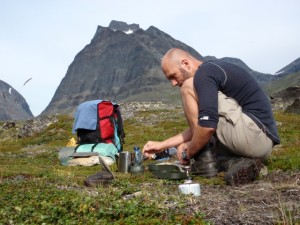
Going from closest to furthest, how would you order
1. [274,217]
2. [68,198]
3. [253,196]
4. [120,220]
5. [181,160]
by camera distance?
[274,217] < [120,220] < [253,196] < [68,198] < [181,160]

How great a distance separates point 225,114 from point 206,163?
1.43 m

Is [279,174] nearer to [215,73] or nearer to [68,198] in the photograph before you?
[215,73]

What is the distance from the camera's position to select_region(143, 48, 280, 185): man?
7.55 meters

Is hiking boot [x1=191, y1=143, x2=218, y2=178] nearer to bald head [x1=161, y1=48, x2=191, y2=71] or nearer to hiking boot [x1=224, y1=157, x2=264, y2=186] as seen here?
hiking boot [x1=224, y1=157, x2=264, y2=186]

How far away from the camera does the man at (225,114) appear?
24.8 ft

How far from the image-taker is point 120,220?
5.49 m

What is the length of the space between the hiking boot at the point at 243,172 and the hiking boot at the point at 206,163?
2.48 ft

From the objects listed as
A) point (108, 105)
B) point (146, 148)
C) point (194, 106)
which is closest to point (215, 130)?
point (194, 106)

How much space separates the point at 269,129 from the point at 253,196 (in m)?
2.18

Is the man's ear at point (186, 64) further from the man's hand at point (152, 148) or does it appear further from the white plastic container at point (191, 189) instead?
the white plastic container at point (191, 189)

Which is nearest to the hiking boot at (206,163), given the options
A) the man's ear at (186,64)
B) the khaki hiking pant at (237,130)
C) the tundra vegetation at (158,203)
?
the tundra vegetation at (158,203)

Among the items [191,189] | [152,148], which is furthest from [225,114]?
[152,148]

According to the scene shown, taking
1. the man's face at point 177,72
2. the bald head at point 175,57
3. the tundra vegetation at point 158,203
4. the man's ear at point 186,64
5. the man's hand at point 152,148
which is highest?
the bald head at point 175,57

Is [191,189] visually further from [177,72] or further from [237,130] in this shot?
[177,72]
